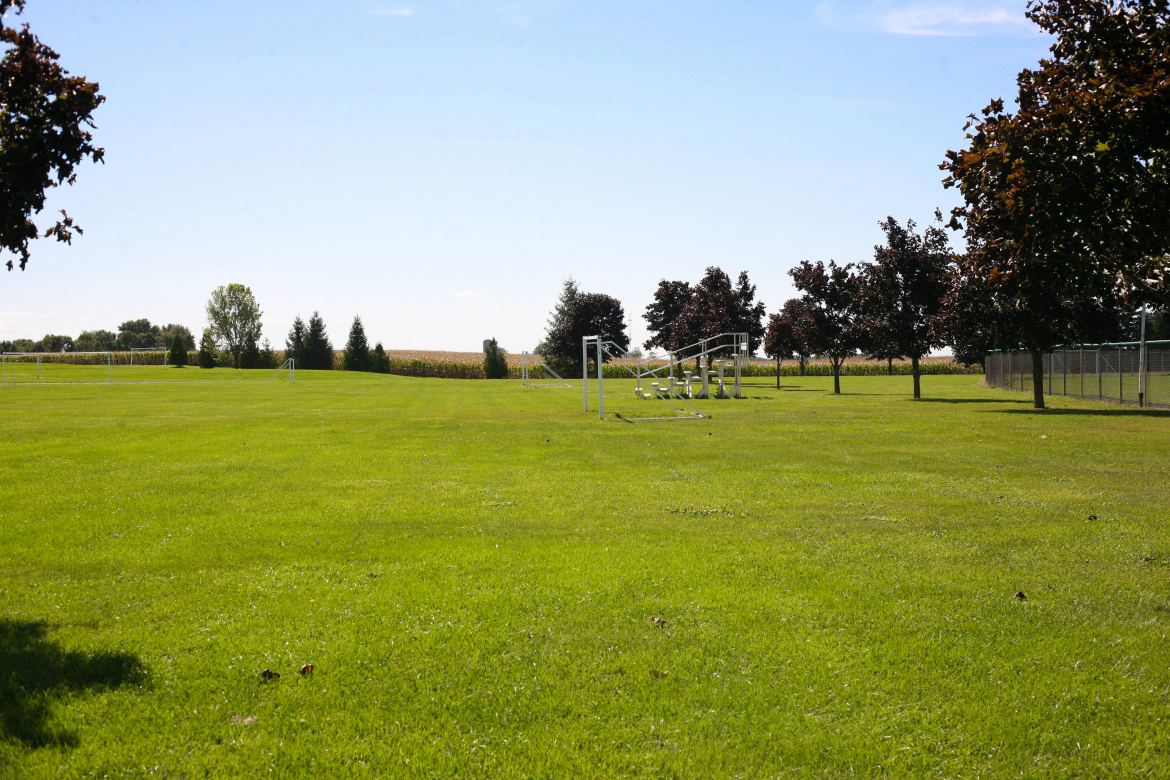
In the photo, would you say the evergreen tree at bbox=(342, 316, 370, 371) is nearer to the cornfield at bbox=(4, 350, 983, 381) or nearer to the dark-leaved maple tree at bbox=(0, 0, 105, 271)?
the cornfield at bbox=(4, 350, 983, 381)

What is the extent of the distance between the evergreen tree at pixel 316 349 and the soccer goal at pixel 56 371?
676 inches

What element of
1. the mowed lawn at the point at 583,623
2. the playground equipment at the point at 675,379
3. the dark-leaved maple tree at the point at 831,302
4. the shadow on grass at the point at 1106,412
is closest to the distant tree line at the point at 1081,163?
the mowed lawn at the point at 583,623

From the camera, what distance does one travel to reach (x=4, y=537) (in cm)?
828

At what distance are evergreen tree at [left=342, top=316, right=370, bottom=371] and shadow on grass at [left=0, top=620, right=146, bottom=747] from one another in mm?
78111

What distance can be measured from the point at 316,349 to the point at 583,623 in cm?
8127

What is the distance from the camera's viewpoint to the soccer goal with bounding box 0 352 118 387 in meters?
54.2

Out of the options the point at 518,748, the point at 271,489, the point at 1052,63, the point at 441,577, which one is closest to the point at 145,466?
the point at 271,489

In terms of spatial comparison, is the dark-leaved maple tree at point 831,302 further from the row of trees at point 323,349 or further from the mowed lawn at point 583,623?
the row of trees at point 323,349

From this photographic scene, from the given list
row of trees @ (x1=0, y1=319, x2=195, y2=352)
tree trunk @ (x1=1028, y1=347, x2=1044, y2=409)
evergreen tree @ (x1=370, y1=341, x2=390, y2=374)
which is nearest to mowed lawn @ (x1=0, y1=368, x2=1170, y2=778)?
tree trunk @ (x1=1028, y1=347, x2=1044, y2=409)

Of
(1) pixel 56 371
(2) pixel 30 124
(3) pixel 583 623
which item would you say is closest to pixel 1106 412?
(3) pixel 583 623

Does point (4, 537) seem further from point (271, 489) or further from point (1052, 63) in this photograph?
point (1052, 63)

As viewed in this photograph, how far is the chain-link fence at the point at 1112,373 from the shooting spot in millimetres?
29016

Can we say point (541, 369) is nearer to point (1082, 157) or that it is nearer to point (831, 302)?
point (831, 302)

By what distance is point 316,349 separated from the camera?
8181 cm
